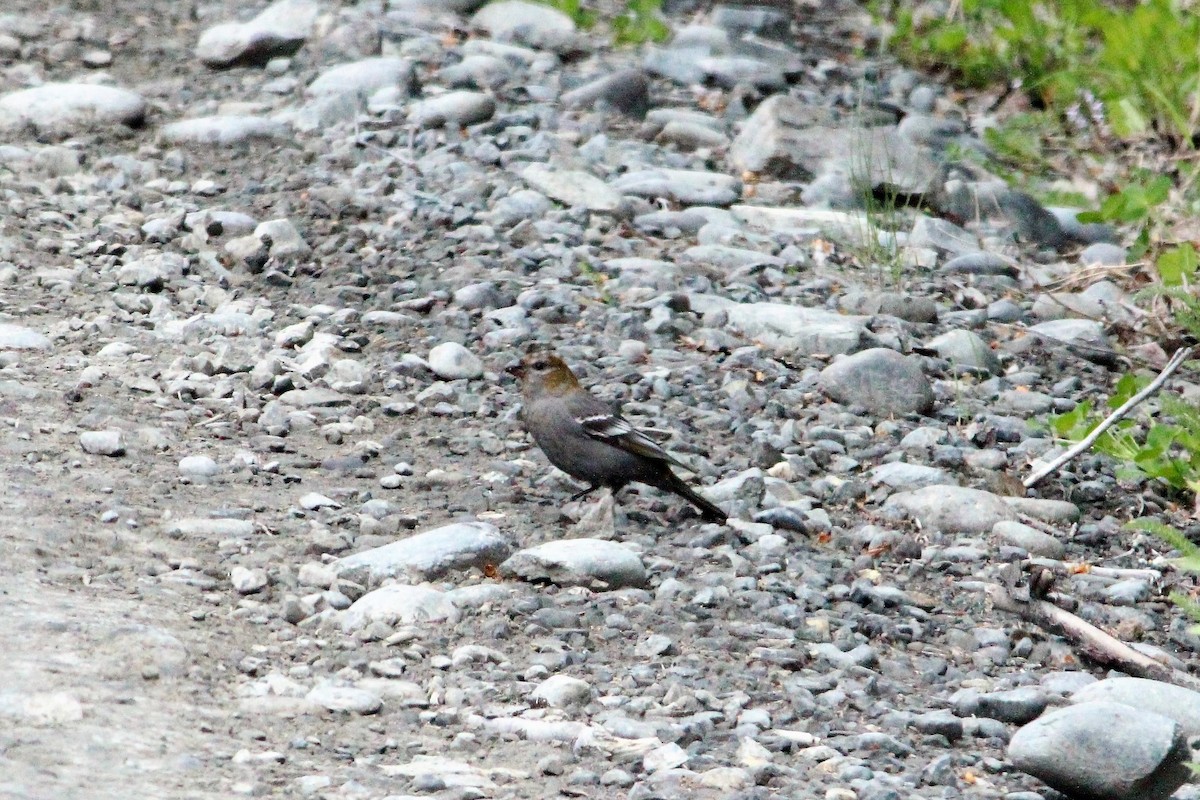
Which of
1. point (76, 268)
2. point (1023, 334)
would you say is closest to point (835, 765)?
point (1023, 334)

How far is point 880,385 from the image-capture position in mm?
6535

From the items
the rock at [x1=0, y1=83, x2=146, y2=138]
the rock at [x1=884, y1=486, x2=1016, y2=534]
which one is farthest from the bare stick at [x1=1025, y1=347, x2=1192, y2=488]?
the rock at [x1=0, y1=83, x2=146, y2=138]

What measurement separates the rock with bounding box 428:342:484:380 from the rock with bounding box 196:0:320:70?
412 centimetres

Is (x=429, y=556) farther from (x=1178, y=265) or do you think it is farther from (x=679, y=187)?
(x=679, y=187)

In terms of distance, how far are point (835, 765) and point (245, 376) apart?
313 cm

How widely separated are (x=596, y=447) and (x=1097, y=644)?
177 centimetres

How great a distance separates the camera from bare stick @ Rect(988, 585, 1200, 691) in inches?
182

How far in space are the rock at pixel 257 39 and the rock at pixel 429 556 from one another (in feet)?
18.6

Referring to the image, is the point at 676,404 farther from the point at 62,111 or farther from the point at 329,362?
the point at 62,111

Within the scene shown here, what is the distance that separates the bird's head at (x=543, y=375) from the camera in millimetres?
5848

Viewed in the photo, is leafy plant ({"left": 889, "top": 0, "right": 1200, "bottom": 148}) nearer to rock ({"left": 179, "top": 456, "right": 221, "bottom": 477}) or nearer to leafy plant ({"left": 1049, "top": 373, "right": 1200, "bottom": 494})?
leafy plant ({"left": 1049, "top": 373, "right": 1200, "bottom": 494})

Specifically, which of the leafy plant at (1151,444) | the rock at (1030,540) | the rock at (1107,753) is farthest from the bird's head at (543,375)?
the rock at (1107,753)

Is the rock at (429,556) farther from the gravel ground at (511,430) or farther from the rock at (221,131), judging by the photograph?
the rock at (221,131)

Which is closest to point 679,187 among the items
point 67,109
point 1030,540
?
point 67,109
